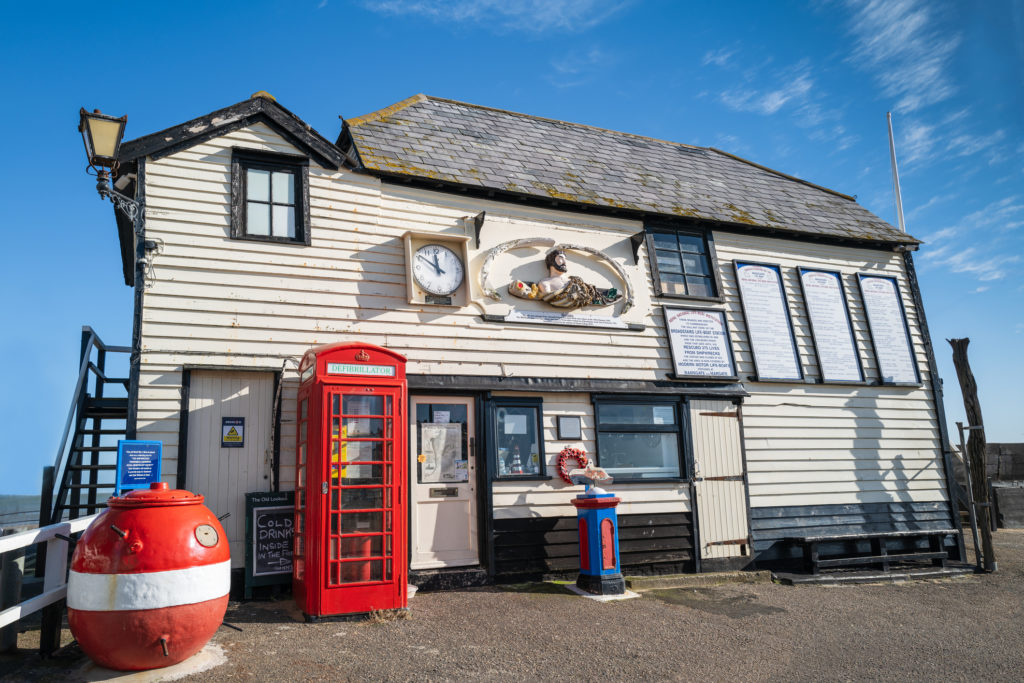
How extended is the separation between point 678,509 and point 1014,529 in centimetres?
1142

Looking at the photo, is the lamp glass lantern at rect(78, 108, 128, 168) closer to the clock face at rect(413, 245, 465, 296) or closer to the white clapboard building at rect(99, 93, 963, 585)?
the white clapboard building at rect(99, 93, 963, 585)

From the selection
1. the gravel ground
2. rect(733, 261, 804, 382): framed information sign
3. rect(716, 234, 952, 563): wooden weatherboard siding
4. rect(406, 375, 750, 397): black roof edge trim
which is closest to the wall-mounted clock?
rect(406, 375, 750, 397): black roof edge trim

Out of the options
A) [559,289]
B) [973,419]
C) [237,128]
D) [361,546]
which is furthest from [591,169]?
[973,419]

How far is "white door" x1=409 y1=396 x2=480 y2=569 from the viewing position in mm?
8133

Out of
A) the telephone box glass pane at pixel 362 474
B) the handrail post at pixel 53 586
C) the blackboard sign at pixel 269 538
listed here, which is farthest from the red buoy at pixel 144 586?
the blackboard sign at pixel 269 538

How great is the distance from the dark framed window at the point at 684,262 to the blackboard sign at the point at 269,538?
6222mm

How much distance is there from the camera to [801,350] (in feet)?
36.1

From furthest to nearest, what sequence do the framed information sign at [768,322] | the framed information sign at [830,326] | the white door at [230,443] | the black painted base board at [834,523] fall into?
the framed information sign at [830,326] → the framed information sign at [768,322] → the black painted base board at [834,523] → the white door at [230,443]

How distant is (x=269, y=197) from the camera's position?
8.34 metres

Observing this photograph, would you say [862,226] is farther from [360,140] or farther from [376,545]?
[376,545]

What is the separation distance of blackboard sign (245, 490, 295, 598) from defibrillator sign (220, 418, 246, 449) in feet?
2.17

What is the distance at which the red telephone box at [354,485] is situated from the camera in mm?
6418

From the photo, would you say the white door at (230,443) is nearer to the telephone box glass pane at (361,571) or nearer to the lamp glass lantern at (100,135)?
the telephone box glass pane at (361,571)

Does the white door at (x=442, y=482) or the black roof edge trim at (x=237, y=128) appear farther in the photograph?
the white door at (x=442, y=482)
